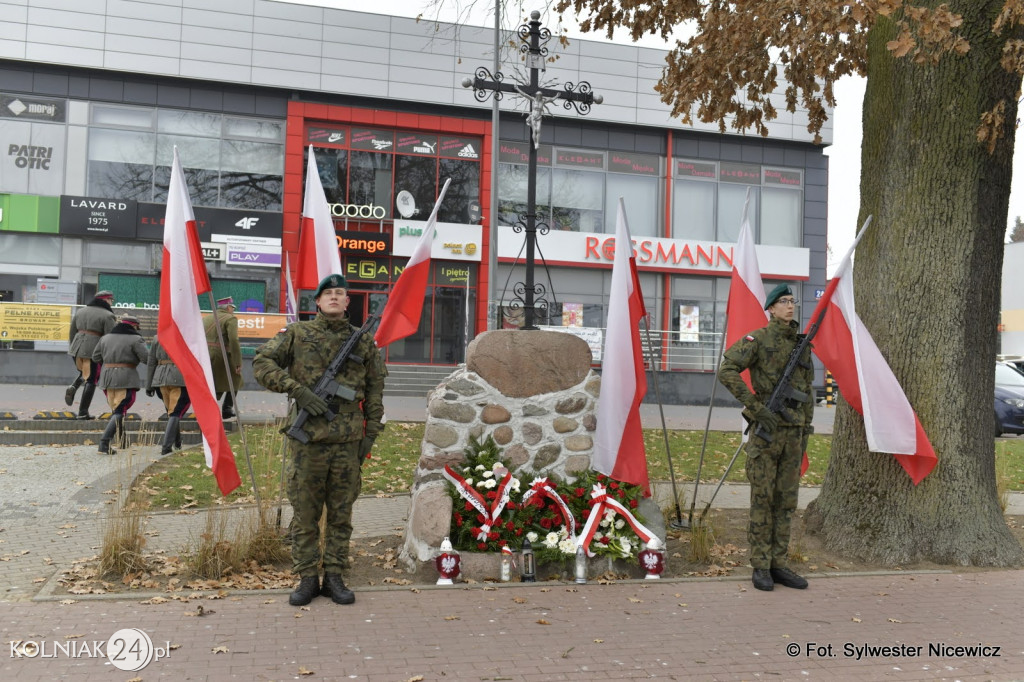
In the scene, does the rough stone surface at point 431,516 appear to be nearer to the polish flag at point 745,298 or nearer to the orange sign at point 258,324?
the polish flag at point 745,298

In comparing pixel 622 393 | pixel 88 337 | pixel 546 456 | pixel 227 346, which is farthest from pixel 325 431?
pixel 88 337

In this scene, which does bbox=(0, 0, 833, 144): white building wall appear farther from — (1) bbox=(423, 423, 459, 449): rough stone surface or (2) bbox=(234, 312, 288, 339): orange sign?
(1) bbox=(423, 423, 459, 449): rough stone surface

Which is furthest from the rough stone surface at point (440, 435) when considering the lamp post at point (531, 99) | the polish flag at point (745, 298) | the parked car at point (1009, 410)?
the parked car at point (1009, 410)

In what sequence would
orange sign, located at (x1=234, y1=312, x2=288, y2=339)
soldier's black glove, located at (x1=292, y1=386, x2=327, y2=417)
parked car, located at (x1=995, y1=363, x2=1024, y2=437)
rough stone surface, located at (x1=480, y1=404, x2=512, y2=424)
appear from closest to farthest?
soldier's black glove, located at (x1=292, y1=386, x2=327, y2=417) < rough stone surface, located at (x1=480, y1=404, x2=512, y2=424) < parked car, located at (x1=995, y1=363, x2=1024, y2=437) < orange sign, located at (x1=234, y1=312, x2=288, y2=339)

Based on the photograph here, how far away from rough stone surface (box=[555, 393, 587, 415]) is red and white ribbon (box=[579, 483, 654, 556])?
659mm

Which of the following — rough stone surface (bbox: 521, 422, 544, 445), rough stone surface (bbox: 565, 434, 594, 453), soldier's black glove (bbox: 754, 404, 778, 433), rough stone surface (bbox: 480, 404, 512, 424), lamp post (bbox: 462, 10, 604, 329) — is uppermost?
lamp post (bbox: 462, 10, 604, 329)

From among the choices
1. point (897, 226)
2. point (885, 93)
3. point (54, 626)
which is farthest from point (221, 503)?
point (885, 93)

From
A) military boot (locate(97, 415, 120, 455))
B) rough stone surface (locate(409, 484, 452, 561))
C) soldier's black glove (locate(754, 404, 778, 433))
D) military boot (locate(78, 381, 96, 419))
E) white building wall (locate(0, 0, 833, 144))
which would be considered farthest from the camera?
white building wall (locate(0, 0, 833, 144))

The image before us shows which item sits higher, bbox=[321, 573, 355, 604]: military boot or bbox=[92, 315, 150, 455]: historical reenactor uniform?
bbox=[92, 315, 150, 455]: historical reenactor uniform

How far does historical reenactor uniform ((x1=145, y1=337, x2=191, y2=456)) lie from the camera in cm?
1046

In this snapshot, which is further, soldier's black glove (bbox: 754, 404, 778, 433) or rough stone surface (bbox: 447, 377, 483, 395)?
rough stone surface (bbox: 447, 377, 483, 395)

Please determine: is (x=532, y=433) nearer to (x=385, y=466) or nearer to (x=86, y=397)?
(x=385, y=466)

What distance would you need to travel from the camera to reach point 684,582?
20.7ft

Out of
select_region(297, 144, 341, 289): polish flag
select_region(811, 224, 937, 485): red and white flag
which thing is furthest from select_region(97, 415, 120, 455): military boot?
select_region(811, 224, 937, 485): red and white flag
